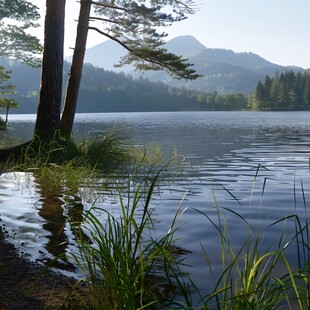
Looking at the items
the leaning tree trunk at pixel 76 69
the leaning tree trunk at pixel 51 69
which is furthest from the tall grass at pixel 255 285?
the leaning tree trunk at pixel 76 69

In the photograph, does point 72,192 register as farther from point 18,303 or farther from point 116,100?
point 116,100

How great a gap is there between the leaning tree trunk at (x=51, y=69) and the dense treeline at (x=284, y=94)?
405 feet

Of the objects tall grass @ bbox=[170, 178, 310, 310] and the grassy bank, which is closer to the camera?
tall grass @ bbox=[170, 178, 310, 310]

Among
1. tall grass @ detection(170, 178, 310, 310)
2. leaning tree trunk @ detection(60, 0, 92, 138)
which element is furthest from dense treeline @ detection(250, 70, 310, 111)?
tall grass @ detection(170, 178, 310, 310)

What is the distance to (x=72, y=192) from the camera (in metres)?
7.32

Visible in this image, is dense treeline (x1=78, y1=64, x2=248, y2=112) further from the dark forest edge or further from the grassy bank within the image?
the grassy bank

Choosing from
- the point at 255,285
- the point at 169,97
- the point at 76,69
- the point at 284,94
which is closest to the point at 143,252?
the point at 255,285

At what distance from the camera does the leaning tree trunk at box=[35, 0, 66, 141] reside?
1002 centimetres

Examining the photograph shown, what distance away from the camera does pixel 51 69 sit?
10.1 metres

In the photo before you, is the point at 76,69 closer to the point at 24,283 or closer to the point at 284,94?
the point at 24,283

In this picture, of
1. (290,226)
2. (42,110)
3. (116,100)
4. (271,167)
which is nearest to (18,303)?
(290,226)

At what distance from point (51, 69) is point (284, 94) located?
127 metres

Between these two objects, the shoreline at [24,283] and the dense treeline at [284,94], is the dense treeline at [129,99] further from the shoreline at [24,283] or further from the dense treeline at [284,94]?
the shoreline at [24,283]

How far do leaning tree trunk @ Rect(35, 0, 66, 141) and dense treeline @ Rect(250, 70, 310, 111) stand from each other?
123m
